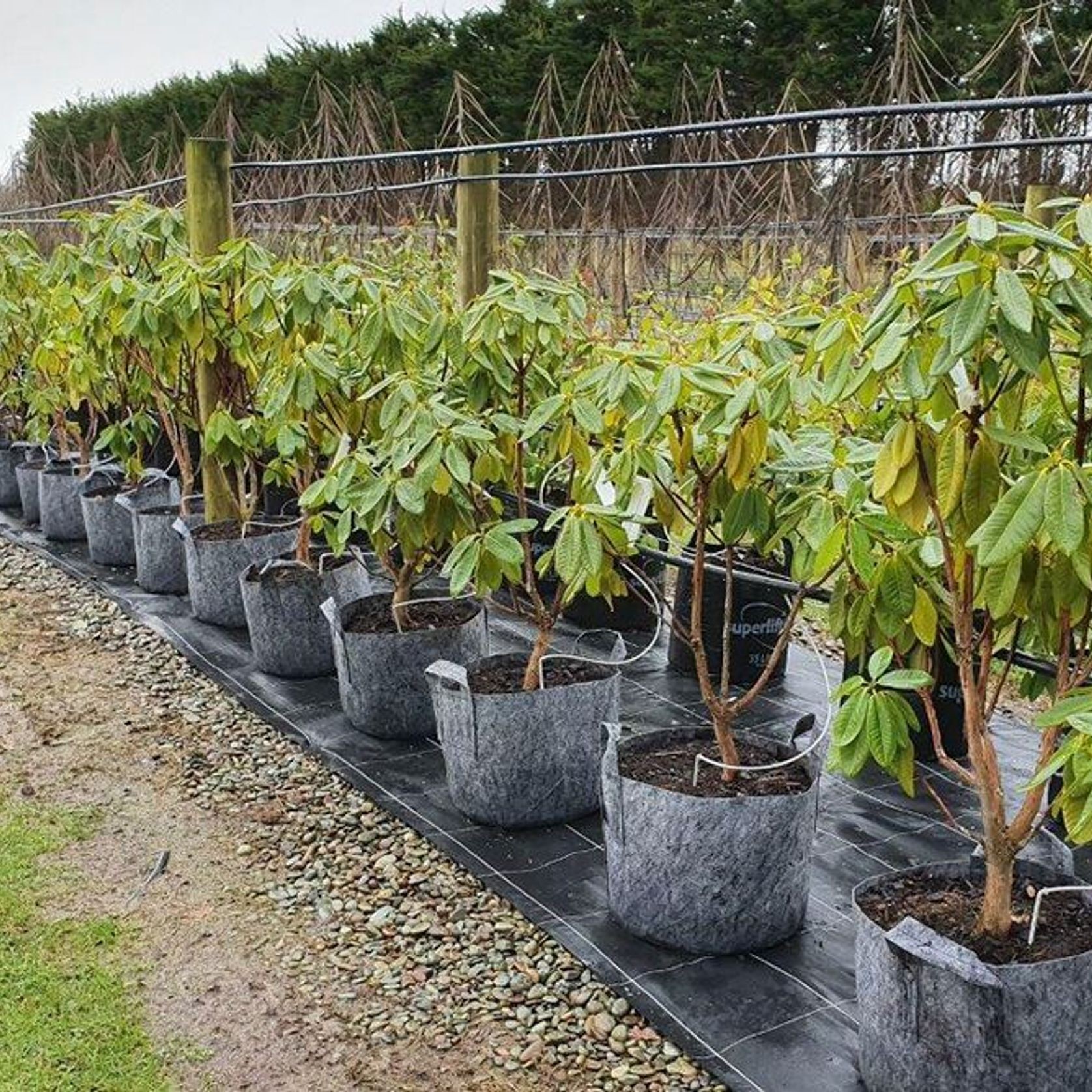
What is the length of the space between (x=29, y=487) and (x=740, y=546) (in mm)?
3958

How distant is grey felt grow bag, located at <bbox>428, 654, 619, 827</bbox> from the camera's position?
2764mm

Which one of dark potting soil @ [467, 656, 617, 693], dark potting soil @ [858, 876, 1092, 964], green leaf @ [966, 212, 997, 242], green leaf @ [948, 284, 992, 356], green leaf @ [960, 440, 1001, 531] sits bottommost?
dark potting soil @ [858, 876, 1092, 964]

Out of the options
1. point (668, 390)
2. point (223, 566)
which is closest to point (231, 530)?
point (223, 566)

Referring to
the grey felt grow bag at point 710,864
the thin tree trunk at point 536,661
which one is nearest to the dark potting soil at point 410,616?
the thin tree trunk at point 536,661

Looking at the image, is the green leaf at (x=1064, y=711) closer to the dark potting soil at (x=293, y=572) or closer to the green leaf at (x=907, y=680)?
the green leaf at (x=907, y=680)

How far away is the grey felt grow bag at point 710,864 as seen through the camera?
2250 mm

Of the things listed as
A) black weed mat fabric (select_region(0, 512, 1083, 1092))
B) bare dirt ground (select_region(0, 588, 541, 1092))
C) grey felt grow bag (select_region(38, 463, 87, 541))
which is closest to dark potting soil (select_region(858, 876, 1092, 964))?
black weed mat fabric (select_region(0, 512, 1083, 1092))

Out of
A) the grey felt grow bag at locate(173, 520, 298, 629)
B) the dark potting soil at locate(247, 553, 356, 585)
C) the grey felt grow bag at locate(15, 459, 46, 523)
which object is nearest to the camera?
the dark potting soil at locate(247, 553, 356, 585)

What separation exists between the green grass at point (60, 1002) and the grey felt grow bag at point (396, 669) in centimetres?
92

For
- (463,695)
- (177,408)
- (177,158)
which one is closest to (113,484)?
(177,408)

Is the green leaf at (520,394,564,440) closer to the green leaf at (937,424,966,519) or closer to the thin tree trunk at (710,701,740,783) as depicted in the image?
the thin tree trunk at (710,701,740,783)

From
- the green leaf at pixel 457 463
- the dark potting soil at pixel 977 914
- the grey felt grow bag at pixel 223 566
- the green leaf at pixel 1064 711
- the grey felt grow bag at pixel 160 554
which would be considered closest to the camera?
the green leaf at pixel 1064 711

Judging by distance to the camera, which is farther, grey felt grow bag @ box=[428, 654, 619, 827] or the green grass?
grey felt grow bag @ box=[428, 654, 619, 827]

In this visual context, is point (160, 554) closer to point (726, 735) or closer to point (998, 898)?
point (726, 735)
